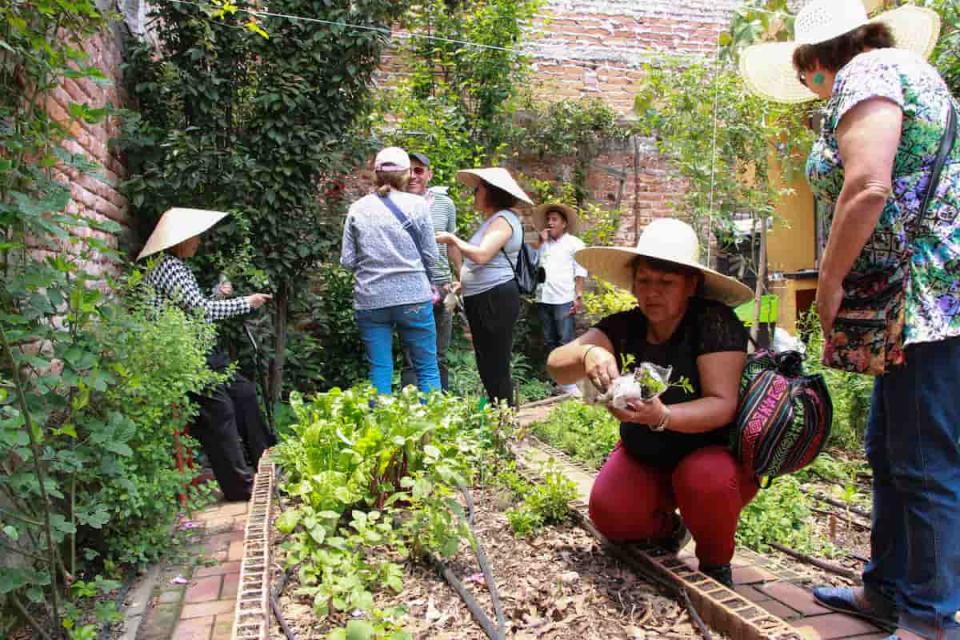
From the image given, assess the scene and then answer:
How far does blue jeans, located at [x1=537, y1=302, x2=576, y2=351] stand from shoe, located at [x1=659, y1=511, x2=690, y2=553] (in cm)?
435

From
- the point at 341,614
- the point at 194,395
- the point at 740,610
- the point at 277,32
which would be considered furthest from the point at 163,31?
the point at 740,610

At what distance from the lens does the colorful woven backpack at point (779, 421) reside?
2170mm

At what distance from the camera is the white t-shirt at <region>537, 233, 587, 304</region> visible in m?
7.00

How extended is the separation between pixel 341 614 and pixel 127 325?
4.04 feet

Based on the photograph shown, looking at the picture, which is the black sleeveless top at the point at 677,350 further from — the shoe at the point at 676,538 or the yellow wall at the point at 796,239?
the yellow wall at the point at 796,239

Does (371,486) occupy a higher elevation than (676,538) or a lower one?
higher

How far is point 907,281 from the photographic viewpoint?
197 centimetres

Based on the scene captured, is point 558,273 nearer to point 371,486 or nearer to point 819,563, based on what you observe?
point 371,486

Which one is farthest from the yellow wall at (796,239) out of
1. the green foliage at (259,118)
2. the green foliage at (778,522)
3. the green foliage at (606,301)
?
the green foliage at (778,522)

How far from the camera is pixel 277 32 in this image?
5.41 m

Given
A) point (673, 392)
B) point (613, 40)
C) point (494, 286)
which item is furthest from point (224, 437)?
point (613, 40)

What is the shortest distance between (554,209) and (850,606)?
5306 mm

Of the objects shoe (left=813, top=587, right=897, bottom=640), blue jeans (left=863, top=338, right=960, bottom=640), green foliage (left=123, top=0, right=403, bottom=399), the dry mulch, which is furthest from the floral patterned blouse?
green foliage (left=123, top=0, right=403, bottom=399)

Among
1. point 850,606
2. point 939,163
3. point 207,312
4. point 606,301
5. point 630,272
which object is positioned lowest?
point 850,606
